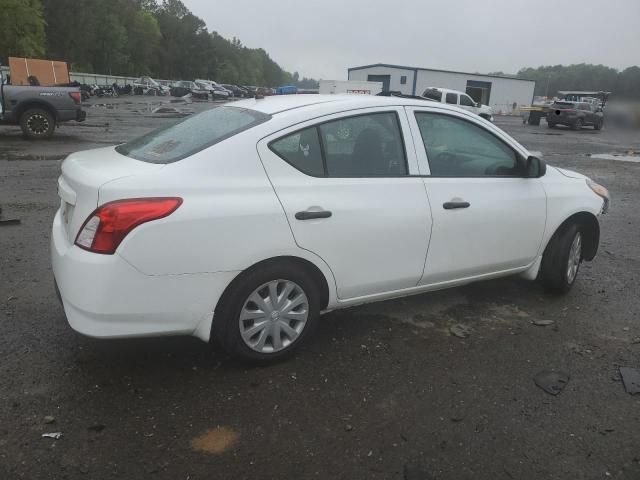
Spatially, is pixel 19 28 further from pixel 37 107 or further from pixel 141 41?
pixel 37 107

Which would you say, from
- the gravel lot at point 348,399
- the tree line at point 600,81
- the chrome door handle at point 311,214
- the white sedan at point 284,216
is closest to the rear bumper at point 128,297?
the white sedan at point 284,216

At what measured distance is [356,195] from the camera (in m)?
3.33

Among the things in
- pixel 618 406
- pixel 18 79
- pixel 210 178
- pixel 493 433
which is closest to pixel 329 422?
pixel 493 433

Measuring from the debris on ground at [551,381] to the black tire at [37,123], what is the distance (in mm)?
13408

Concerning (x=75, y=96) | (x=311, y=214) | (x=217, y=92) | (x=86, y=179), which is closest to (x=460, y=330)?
(x=311, y=214)

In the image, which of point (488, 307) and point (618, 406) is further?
point (488, 307)

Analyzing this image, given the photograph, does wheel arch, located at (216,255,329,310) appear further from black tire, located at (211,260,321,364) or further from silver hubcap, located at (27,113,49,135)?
silver hubcap, located at (27,113,49,135)

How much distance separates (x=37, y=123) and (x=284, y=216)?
1268 cm

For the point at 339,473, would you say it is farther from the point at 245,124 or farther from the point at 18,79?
the point at 18,79

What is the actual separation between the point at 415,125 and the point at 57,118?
12255mm

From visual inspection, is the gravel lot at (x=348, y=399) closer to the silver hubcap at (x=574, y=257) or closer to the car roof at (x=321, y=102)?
the silver hubcap at (x=574, y=257)

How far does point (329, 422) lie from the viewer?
9.25 ft

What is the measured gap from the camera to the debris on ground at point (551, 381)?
10.5 feet

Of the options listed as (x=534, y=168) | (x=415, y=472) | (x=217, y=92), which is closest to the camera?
(x=415, y=472)
